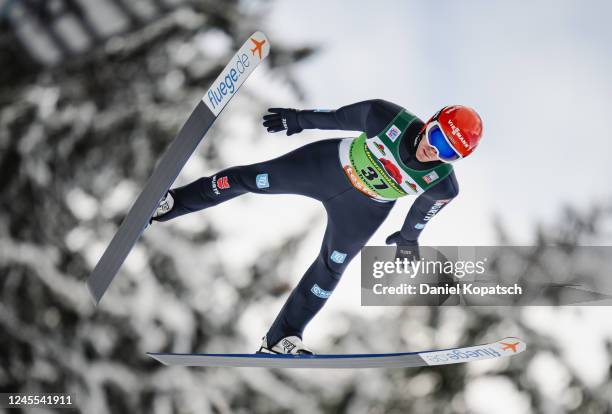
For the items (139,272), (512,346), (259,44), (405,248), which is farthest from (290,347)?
(139,272)

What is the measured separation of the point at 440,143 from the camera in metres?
3.35

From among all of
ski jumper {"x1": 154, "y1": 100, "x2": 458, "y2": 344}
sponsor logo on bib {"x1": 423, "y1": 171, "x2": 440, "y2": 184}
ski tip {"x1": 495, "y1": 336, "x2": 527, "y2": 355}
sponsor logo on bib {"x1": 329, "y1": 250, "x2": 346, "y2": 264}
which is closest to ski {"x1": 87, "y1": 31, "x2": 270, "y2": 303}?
ski jumper {"x1": 154, "y1": 100, "x2": 458, "y2": 344}

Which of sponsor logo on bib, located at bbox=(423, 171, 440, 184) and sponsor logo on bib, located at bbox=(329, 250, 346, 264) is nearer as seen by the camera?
sponsor logo on bib, located at bbox=(423, 171, 440, 184)

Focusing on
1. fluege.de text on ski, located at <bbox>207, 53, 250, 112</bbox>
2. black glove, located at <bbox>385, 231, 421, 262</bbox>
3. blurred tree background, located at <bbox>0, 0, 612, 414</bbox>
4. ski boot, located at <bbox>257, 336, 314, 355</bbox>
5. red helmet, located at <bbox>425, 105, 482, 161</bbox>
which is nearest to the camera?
red helmet, located at <bbox>425, 105, 482, 161</bbox>

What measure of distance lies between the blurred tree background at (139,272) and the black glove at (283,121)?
→ 4.81m

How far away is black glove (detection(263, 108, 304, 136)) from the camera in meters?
3.84

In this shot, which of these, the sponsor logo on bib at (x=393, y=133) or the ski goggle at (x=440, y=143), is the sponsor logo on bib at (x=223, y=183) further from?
the ski goggle at (x=440, y=143)

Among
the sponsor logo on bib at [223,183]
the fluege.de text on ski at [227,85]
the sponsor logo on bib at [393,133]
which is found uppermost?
the fluege.de text on ski at [227,85]

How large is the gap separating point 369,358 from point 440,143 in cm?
166

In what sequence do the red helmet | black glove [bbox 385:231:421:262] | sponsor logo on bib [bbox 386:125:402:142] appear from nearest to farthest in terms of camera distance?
the red helmet → sponsor logo on bib [bbox 386:125:402:142] → black glove [bbox 385:231:421:262]

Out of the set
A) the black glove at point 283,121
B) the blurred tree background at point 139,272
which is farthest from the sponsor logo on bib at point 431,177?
the blurred tree background at point 139,272

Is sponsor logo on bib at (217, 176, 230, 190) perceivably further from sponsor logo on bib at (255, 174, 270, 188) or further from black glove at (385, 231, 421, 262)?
black glove at (385, 231, 421, 262)

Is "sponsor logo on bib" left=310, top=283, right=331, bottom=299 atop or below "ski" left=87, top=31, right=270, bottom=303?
below

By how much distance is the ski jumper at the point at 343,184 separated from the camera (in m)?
3.62
